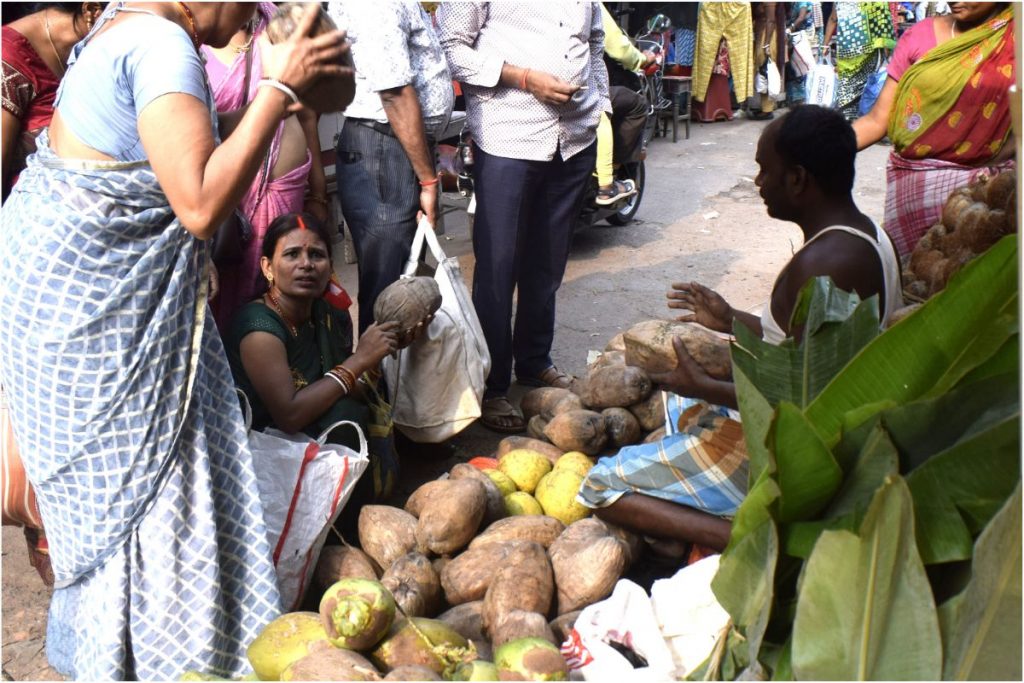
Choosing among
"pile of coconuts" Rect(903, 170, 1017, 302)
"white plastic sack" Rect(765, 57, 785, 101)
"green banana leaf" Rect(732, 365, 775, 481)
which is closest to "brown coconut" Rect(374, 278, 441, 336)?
"pile of coconuts" Rect(903, 170, 1017, 302)

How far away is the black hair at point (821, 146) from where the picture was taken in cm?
274

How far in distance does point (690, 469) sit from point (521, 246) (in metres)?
1.80

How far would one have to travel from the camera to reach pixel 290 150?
11.1 ft

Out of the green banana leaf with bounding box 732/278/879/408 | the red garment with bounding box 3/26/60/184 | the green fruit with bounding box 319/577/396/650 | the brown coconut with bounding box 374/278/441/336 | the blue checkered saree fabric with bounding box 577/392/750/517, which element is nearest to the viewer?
the green banana leaf with bounding box 732/278/879/408

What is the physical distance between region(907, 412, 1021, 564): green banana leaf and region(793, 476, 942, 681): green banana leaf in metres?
0.06

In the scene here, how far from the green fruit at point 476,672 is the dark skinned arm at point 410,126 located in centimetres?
225

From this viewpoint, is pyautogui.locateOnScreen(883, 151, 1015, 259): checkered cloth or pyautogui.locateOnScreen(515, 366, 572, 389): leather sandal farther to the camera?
pyautogui.locateOnScreen(515, 366, 572, 389): leather sandal

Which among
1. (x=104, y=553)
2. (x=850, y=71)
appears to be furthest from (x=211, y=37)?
(x=850, y=71)

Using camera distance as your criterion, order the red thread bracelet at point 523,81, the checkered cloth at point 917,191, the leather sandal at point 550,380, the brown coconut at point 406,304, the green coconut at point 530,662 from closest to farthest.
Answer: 1. the green coconut at point 530,662
2. the brown coconut at point 406,304
3. the red thread bracelet at point 523,81
4. the checkered cloth at point 917,191
5. the leather sandal at point 550,380

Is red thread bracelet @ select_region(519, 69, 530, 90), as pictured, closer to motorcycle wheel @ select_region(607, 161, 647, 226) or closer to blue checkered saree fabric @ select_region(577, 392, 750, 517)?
blue checkered saree fabric @ select_region(577, 392, 750, 517)

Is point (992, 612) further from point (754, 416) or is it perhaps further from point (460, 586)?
point (460, 586)

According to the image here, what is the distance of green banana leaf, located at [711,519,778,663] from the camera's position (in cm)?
136

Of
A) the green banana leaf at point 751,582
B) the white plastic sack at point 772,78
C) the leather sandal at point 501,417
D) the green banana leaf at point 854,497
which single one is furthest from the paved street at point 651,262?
the white plastic sack at point 772,78

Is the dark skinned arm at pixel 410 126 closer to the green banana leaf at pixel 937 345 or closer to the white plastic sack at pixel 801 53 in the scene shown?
the green banana leaf at pixel 937 345
